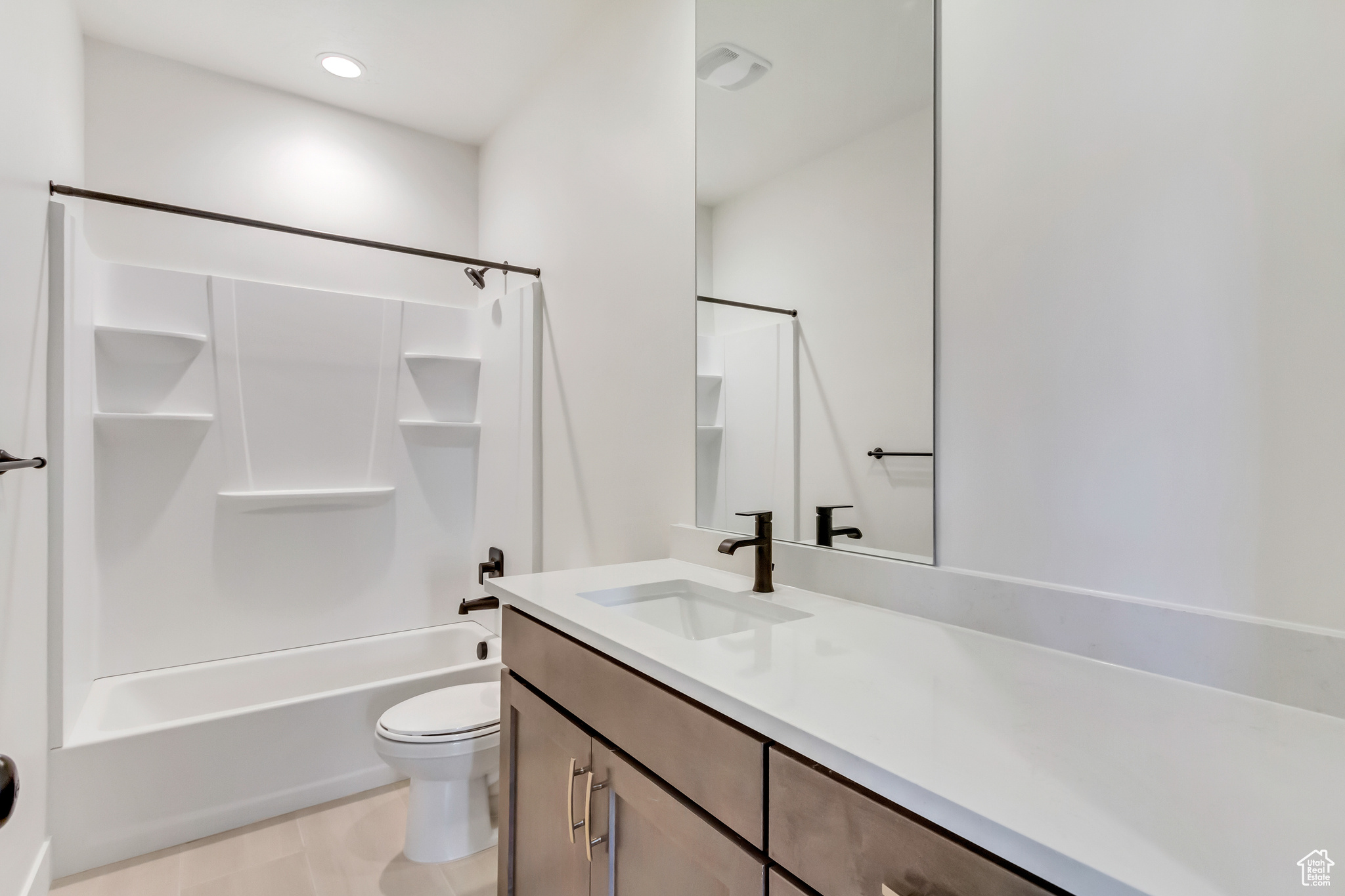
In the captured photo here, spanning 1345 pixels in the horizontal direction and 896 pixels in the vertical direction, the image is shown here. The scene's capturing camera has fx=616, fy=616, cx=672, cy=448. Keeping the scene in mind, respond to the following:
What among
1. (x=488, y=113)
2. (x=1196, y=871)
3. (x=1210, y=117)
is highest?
(x=488, y=113)

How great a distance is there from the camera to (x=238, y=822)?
206 cm

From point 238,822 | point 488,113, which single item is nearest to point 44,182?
point 488,113

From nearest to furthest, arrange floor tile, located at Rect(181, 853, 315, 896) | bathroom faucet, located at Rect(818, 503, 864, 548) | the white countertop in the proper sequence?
the white countertop
bathroom faucet, located at Rect(818, 503, 864, 548)
floor tile, located at Rect(181, 853, 315, 896)

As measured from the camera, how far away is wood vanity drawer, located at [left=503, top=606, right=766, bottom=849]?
30.0 inches

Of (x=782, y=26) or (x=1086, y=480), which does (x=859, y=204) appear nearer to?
(x=782, y=26)

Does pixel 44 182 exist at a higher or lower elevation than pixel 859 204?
higher

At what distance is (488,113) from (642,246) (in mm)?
1559

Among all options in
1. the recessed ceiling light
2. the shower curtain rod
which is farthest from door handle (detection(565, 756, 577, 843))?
the recessed ceiling light

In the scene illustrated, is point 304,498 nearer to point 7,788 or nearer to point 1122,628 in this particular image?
point 7,788

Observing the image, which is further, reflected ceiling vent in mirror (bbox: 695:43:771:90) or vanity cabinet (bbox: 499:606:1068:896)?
reflected ceiling vent in mirror (bbox: 695:43:771:90)

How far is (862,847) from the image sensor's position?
2.04 feet

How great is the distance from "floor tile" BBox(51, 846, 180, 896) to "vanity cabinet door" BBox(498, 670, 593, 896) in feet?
3.91

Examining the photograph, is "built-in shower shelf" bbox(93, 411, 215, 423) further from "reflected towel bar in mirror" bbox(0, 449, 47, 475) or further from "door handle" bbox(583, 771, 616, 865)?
"door handle" bbox(583, 771, 616, 865)

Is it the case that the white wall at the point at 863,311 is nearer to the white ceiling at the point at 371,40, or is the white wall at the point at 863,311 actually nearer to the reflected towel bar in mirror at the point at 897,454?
the reflected towel bar in mirror at the point at 897,454
